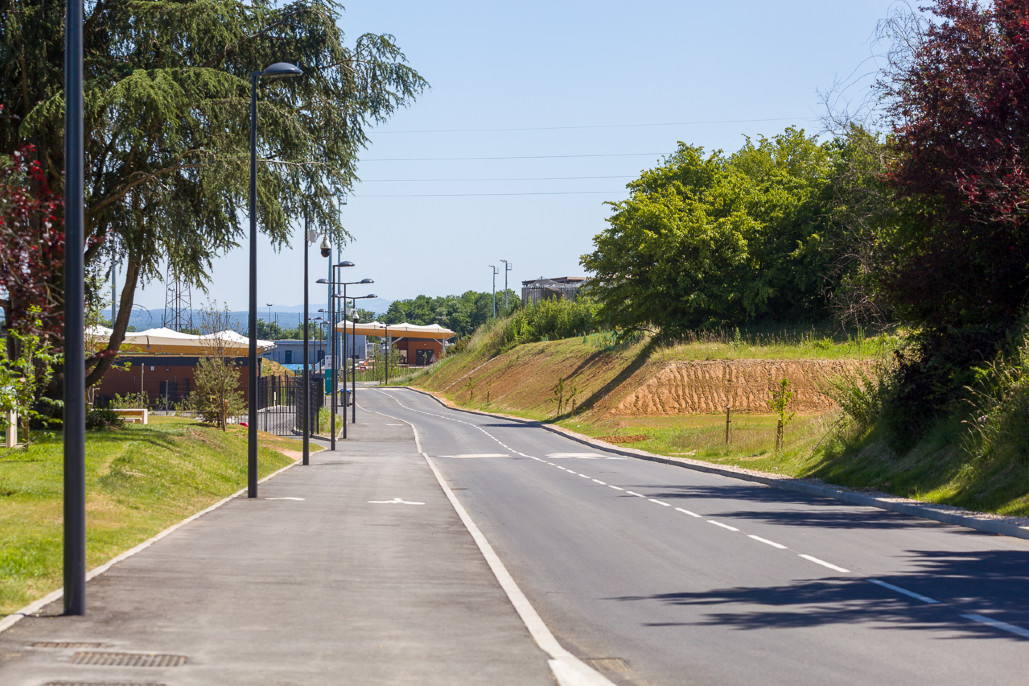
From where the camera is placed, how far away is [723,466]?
3019 centimetres

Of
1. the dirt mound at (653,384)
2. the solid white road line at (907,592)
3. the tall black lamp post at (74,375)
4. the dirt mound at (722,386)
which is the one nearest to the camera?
the tall black lamp post at (74,375)

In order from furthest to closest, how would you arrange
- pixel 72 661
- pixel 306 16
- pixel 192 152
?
1. pixel 306 16
2. pixel 192 152
3. pixel 72 661

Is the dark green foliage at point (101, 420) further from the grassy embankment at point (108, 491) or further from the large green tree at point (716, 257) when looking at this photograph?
the large green tree at point (716, 257)

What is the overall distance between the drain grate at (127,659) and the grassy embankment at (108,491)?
1.69 metres

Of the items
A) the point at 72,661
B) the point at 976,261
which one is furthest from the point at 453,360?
the point at 72,661

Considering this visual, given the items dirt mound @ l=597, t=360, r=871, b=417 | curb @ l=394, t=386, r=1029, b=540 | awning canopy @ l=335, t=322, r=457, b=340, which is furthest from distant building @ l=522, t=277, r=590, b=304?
curb @ l=394, t=386, r=1029, b=540

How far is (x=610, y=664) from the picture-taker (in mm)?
7203

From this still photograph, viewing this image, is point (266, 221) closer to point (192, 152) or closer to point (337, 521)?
point (192, 152)

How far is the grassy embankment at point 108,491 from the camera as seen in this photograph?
10.5m

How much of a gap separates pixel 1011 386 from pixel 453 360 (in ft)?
352

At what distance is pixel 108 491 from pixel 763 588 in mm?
11560

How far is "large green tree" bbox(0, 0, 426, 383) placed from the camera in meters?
23.3

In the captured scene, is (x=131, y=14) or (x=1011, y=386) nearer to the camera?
(x=1011, y=386)

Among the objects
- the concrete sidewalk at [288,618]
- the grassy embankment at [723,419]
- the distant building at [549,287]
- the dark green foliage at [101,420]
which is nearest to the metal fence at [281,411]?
the grassy embankment at [723,419]
